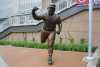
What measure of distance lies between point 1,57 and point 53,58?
2.19 m

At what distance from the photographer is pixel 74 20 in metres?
16.8

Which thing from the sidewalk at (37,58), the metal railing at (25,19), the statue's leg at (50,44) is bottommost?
the sidewalk at (37,58)

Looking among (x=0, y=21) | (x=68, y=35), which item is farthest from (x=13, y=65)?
(x=0, y=21)

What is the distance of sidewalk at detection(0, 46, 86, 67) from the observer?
1135 centimetres

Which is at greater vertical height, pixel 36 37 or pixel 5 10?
pixel 5 10

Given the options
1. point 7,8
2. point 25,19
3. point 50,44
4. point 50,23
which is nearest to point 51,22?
point 50,23

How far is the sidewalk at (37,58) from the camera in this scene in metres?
11.4

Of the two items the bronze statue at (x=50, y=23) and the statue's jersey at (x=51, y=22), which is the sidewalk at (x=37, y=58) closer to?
the bronze statue at (x=50, y=23)

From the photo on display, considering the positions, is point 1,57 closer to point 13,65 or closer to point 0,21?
point 13,65

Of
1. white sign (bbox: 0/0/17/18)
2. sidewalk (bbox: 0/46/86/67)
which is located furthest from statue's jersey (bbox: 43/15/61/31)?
white sign (bbox: 0/0/17/18)

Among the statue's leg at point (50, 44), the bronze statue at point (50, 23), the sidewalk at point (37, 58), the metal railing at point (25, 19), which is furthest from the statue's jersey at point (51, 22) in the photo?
the metal railing at point (25, 19)

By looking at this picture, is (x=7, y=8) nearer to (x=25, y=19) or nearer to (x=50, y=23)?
(x=25, y=19)

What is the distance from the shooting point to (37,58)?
1205cm

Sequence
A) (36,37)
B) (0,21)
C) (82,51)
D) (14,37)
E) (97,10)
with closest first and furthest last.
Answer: (82,51) < (97,10) < (36,37) < (14,37) < (0,21)
